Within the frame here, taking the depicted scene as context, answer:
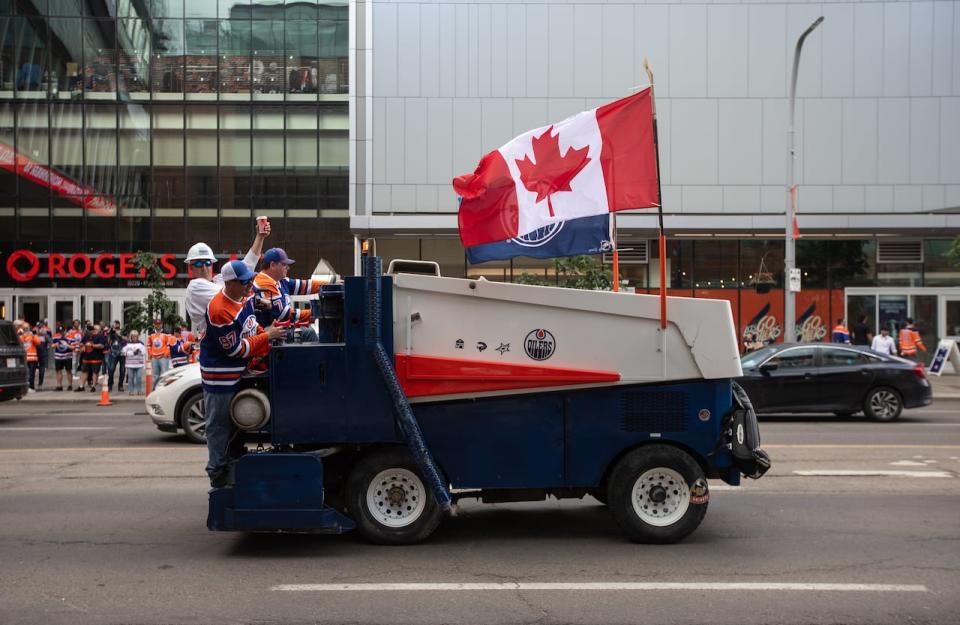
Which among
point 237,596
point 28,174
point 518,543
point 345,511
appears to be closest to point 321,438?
point 345,511

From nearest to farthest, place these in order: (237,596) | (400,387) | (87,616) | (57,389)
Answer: (87,616) < (237,596) < (400,387) < (57,389)

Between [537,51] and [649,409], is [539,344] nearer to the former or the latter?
[649,409]

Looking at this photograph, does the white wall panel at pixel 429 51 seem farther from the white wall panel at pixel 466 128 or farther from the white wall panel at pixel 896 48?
the white wall panel at pixel 896 48

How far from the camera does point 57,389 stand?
22875 millimetres

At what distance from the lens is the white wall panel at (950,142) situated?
28.8 meters

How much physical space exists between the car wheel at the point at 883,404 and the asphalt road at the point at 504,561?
5.70m

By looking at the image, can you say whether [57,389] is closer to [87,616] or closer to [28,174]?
[28,174]

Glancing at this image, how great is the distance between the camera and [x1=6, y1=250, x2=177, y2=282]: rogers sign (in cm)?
3119

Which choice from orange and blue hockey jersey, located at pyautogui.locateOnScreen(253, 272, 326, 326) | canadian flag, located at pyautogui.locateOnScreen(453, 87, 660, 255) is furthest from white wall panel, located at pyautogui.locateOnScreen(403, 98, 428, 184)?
canadian flag, located at pyautogui.locateOnScreen(453, 87, 660, 255)

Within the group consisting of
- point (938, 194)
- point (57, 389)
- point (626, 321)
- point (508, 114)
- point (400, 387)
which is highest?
point (508, 114)

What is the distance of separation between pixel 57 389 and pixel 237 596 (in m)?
19.8

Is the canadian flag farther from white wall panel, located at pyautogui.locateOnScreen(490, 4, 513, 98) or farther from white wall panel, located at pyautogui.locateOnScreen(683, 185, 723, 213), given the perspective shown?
white wall panel, located at pyautogui.locateOnScreen(683, 185, 723, 213)

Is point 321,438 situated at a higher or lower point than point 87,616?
higher

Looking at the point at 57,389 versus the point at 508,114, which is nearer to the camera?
the point at 57,389
